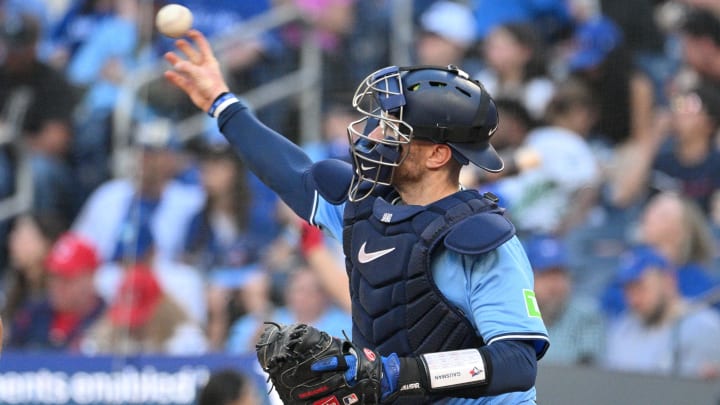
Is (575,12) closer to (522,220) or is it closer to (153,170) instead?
(522,220)

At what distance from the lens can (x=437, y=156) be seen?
12.5 ft

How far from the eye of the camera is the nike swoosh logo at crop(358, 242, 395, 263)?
3.67m

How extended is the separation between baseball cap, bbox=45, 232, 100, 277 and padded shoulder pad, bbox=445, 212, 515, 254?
6192 mm

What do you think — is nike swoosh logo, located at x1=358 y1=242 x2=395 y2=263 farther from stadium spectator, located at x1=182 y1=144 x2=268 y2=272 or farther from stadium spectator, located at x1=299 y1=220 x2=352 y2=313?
stadium spectator, located at x1=182 y1=144 x2=268 y2=272

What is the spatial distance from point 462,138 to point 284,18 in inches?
223

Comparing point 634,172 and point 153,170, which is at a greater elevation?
point 153,170

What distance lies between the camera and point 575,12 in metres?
8.50

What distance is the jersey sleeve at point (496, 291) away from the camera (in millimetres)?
3461

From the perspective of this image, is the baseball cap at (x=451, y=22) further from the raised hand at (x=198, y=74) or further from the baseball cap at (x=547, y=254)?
the raised hand at (x=198, y=74)

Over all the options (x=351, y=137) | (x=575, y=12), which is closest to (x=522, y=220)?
(x=575, y=12)

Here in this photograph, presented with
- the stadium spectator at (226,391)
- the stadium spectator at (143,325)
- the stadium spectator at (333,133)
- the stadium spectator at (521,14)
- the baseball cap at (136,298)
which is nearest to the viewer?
the stadium spectator at (226,391)

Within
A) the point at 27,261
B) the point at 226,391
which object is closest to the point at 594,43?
the point at 226,391

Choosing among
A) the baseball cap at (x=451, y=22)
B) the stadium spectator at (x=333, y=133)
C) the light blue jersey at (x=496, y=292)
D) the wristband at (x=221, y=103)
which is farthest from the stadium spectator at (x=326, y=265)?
the light blue jersey at (x=496, y=292)

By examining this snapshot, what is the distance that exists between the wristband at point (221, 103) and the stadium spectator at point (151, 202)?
4688 mm
